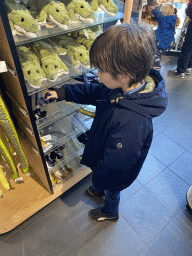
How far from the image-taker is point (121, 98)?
0.95 metres

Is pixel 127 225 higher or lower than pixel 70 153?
lower

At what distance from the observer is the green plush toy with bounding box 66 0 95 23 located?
110 cm

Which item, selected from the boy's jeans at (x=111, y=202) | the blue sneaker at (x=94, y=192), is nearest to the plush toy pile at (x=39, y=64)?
the boy's jeans at (x=111, y=202)

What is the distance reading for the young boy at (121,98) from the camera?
0.80 m

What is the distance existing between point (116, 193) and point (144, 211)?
0.53 meters

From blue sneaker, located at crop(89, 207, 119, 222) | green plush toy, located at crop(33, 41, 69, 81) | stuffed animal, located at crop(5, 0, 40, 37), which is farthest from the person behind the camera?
blue sneaker, located at crop(89, 207, 119, 222)

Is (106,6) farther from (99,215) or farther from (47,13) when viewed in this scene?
(99,215)

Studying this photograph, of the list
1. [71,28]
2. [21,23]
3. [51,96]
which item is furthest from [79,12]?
[51,96]

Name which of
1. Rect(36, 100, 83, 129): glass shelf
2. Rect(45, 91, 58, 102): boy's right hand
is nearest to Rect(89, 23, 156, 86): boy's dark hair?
Rect(45, 91, 58, 102): boy's right hand

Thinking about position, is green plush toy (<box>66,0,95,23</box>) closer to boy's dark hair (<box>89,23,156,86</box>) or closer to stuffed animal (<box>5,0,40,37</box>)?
stuffed animal (<box>5,0,40,37</box>)

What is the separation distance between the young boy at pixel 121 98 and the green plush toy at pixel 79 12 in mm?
377

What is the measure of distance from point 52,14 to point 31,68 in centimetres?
30

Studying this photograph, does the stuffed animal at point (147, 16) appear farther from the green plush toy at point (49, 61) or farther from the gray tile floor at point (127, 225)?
the green plush toy at point (49, 61)

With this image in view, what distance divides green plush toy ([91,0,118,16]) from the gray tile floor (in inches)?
58.1
